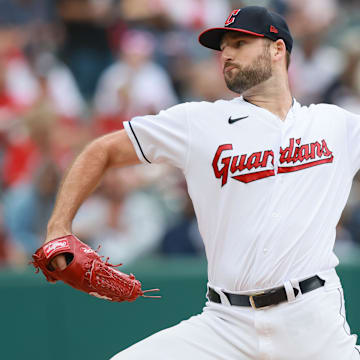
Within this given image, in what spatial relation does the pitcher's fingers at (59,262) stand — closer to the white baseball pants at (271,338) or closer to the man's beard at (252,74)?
the white baseball pants at (271,338)

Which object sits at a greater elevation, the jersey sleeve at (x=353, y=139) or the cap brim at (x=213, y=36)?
the cap brim at (x=213, y=36)

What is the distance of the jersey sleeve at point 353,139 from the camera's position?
395 cm

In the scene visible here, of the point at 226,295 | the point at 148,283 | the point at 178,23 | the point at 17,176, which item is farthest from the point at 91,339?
the point at 178,23

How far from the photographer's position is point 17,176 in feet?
24.7

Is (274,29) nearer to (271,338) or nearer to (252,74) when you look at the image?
(252,74)

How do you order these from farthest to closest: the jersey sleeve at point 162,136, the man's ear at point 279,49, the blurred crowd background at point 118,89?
1. the blurred crowd background at point 118,89
2. the man's ear at point 279,49
3. the jersey sleeve at point 162,136

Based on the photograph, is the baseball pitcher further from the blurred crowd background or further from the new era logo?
the blurred crowd background

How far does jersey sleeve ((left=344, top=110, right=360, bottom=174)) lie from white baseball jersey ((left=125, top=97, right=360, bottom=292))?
0.10 m

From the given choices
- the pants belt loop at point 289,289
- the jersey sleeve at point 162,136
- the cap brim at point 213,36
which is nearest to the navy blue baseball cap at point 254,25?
the cap brim at point 213,36

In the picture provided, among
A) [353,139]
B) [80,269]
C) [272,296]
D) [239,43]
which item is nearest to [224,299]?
[272,296]

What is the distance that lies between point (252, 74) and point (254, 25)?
24 centimetres

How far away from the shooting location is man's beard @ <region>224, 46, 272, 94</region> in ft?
12.7

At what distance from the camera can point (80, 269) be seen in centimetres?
352

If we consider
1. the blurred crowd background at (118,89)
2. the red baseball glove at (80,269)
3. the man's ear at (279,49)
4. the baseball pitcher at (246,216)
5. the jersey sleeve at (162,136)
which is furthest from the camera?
the blurred crowd background at (118,89)
